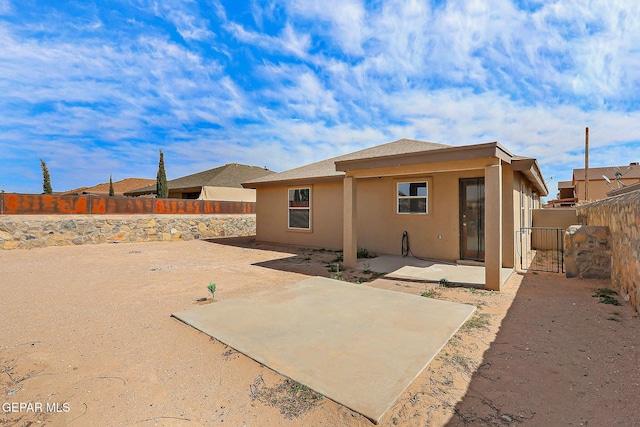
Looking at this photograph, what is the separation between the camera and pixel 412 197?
28.5 ft

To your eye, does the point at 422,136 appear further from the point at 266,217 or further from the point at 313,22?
the point at 266,217

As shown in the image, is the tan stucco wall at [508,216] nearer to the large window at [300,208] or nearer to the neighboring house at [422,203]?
the neighboring house at [422,203]

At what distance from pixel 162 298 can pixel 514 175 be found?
28.7 ft

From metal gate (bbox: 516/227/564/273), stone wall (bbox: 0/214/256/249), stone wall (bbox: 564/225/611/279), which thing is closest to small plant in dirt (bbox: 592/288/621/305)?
stone wall (bbox: 564/225/611/279)

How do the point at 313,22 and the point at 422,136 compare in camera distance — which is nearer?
the point at 313,22

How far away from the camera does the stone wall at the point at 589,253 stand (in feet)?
19.8

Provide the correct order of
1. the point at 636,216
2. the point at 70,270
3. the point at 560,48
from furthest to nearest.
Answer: the point at 560,48
the point at 70,270
the point at 636,216

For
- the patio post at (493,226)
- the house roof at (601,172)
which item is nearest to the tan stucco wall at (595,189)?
the house roof at (601,172)

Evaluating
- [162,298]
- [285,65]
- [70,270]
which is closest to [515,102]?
[285,65]

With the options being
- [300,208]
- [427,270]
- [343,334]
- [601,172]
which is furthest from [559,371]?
[601,172]

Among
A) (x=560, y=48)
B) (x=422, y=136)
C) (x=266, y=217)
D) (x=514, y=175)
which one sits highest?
(x=560, y=48)

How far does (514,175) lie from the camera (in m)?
7.61

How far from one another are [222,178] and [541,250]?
18.9 metres

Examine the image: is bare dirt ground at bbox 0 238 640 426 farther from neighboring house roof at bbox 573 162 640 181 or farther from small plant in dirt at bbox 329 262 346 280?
neighboring house roof at bbox 573 162 640 181
